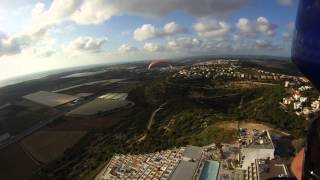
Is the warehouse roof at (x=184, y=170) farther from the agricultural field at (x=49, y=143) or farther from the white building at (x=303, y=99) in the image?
the white building at (x=303, y=99)

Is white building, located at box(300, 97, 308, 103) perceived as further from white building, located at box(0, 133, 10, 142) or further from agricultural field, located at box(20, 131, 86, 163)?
white building, located at box(0, 133, 10, 142)

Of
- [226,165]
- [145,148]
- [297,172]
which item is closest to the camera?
[297,172]

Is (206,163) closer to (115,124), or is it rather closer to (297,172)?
(115,124)

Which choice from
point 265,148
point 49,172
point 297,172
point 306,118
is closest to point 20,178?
point 49,172

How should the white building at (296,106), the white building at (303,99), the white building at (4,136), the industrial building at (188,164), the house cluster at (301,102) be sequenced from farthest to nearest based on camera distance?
the white building at (4,136)
the white building at (303,99)
the white building at (296,106)
the house cluster at (301,102)
the industrial building at (188,164)

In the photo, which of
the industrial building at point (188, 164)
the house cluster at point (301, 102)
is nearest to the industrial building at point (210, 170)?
the industrial building at point (188, 164)

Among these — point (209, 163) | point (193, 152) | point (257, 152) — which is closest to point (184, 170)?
point (209, 163)

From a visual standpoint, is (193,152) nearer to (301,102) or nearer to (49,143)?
(301,102)

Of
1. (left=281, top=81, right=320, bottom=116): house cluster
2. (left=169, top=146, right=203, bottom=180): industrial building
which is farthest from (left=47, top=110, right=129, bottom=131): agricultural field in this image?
(left=281, top=81, right=320, bottom=116): house cluster
